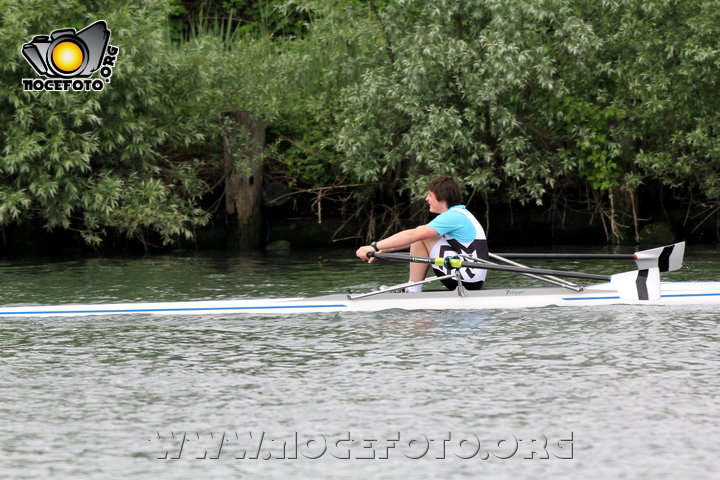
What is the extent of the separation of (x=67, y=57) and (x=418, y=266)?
10040mm

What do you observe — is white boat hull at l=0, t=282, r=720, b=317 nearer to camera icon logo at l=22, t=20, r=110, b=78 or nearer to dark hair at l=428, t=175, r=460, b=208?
dark hair at l=428, t=175, r=460, b=208

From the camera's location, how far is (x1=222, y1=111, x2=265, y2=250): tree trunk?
Answer: 2166 cm

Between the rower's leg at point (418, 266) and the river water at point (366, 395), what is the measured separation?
2.07 feet

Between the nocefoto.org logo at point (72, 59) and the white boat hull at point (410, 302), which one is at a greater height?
the nocefoto.org logo at point (72, 59)

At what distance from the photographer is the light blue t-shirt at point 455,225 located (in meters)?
11.9

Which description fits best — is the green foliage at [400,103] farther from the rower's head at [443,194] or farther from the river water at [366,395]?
the river water at [366,395]

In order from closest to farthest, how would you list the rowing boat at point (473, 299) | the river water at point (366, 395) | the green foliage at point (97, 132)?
the river water at point (366, 395) < the rowing boat at point (473, 299) < the green foliage at point (97, 132)

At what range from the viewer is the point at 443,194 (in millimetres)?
12164

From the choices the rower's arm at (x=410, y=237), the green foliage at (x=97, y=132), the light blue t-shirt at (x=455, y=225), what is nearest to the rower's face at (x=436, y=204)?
the light blue t-shirt at (x=455, y=225)

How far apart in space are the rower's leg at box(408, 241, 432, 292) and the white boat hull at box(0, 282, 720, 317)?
0.36 metres

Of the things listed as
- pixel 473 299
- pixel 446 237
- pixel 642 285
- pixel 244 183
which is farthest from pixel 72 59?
pixel 642 285

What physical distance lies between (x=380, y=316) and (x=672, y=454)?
226 inches

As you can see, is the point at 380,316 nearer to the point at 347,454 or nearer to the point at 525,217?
the point at 347,454

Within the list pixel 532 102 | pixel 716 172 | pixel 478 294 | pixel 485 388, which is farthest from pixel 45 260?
pixel 485 388
